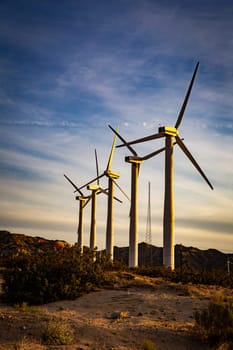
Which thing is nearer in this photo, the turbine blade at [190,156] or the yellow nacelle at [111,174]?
the turbine blade at [190,156]

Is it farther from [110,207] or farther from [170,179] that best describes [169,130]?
[110,207]

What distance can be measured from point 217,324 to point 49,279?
10.4 meters

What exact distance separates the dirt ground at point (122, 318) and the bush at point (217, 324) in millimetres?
381

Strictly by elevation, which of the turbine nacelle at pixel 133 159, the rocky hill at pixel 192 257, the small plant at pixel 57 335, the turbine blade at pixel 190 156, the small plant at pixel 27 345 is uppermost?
the turbine nacelle at pixel 133 159

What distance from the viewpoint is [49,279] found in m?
20.9

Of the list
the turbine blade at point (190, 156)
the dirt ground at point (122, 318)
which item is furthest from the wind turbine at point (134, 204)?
the dirt ground at point (122, 318)

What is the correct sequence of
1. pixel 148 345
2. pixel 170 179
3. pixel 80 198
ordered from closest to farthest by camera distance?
1. pixel 148 345
2. pixel 170 179
3. pixel 80 198

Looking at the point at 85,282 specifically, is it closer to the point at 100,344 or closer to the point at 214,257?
the point at 100,344

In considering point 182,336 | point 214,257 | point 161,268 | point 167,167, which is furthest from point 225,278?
point 214,257

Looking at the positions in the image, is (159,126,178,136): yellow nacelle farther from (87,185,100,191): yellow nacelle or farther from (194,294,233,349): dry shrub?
(87,185,100,191): yellow nacelle

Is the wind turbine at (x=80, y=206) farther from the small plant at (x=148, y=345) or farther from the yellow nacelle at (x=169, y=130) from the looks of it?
the small plant at (x=148, y=345)

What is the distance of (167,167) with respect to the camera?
36.5 metres

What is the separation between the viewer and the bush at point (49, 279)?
19.7 m

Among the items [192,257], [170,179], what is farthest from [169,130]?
[192,257]
